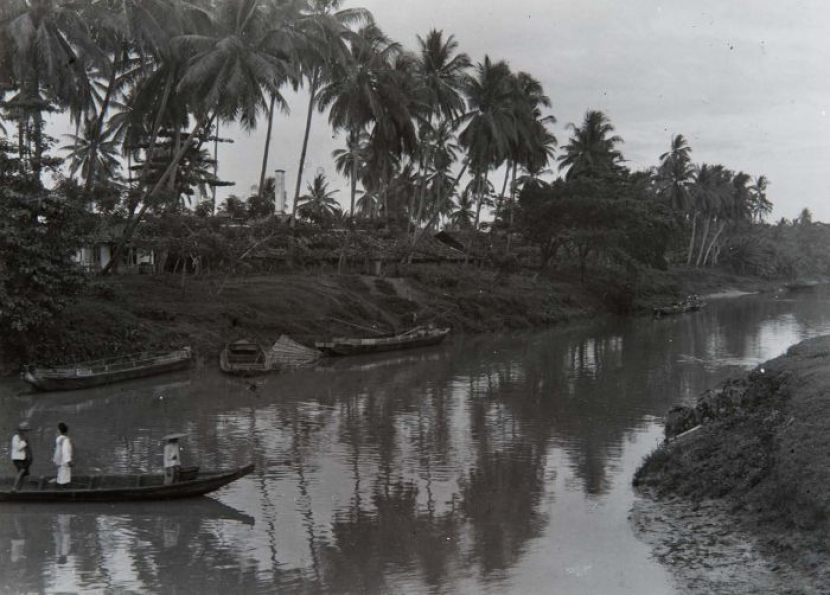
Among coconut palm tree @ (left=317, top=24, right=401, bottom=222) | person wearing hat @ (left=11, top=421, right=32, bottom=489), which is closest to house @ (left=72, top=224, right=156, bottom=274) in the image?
coconut palm tree @ (left=317, top=24, right=401, bottom=222)

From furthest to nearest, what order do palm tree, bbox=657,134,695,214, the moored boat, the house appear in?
1. palm tree, bbox=657,134,695,214
2. the house
3. the moored boat

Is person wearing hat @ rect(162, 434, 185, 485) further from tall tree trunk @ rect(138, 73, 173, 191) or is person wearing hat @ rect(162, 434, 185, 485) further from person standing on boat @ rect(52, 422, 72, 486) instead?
tall tree trunk @ rect(138, 73, 173, 191)

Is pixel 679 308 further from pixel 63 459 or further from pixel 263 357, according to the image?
pixel 63 459

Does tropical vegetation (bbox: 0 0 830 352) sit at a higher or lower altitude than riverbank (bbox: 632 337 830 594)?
higher

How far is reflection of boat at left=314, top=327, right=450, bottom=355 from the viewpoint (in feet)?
113

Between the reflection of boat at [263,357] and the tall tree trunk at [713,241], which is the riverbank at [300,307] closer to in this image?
the reflection of boat at [263,357]

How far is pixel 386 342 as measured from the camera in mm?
36312

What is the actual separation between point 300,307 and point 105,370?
1272cm

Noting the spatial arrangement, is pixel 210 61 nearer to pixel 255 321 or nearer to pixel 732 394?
pixel 255 321

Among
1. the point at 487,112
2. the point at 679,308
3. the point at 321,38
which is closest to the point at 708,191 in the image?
the point at 679,308

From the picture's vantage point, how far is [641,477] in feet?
51.1

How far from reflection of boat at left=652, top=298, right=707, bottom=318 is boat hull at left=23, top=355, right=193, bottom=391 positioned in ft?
130

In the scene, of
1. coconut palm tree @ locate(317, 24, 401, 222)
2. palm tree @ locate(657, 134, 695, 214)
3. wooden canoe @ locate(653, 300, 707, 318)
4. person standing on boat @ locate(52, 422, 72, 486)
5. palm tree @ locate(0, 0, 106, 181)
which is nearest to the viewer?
person standing on boat @ locate(52, 422, 72, 486)

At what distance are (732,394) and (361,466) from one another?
324 inches
